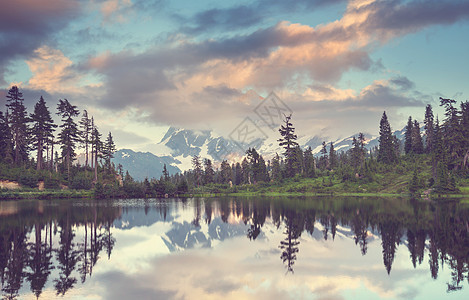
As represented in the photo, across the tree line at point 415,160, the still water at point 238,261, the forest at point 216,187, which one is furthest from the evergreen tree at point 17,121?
the still water at point 238,261

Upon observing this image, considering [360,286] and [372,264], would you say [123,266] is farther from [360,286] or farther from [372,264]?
[372,264]

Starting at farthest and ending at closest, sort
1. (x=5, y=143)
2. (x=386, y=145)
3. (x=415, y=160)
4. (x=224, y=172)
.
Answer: (x=224, y=172)
(x=386, y=145)
(x=415, y=160)
(x=5, y=143)

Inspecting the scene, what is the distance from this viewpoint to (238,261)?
2011 cm

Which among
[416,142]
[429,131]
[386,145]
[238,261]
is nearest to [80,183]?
[238,261]

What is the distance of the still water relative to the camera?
14.6 m

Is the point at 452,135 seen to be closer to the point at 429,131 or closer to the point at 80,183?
the point at 429,131

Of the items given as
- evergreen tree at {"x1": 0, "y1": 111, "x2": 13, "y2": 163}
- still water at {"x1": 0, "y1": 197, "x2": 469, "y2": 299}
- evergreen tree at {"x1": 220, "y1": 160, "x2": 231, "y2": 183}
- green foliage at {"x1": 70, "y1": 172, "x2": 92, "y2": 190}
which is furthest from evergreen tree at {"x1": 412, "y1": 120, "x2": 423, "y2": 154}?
evergreen tree at {"x1": 0, "y1": 111, "x2": 13, "y2": 163}

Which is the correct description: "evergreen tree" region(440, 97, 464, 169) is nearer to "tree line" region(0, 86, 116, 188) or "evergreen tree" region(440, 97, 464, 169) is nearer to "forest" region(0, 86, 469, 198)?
"forest" region(0, 86, 469, 198)

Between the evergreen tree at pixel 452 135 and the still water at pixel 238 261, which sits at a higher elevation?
the evergreen tree at pixel 452 135

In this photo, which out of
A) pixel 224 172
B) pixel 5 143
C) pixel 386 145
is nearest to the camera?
pixel 5 143

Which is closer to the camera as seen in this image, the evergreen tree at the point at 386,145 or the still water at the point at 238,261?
the still water at the point at 238,261

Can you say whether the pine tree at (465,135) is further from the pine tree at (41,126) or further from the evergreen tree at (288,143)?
the pine tree at (41,126)

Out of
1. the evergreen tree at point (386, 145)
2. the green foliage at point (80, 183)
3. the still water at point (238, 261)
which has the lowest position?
the still water at point (238, 261)

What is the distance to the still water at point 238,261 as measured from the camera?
47.9 feet
